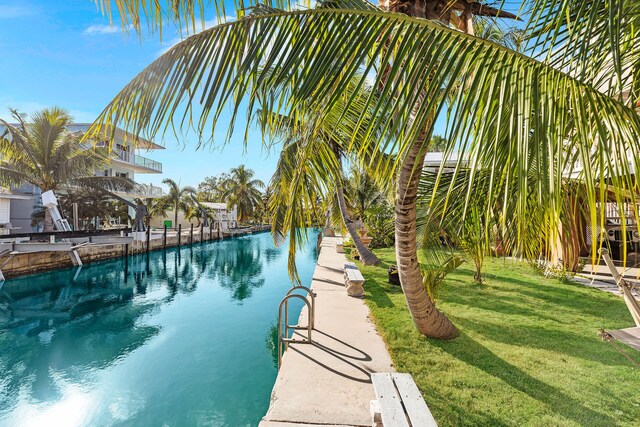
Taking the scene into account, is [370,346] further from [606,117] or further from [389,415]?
[606,117]

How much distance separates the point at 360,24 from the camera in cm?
157

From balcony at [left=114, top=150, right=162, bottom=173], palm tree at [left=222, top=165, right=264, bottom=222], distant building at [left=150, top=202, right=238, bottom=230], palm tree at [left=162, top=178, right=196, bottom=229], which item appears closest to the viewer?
balcony at [left=114, top=150, right=162, bottom=173]

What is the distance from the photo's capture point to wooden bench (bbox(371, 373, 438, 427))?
257 cm

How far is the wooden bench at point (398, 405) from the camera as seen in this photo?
2574 millimetres

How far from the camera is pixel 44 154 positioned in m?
16.5

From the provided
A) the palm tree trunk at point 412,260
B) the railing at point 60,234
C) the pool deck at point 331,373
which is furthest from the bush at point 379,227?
the railing at point 60,234

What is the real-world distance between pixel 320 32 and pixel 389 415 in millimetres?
2679

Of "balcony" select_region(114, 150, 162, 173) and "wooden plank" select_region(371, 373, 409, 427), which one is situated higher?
"balcony" select_region(114, 150, 162, 173)

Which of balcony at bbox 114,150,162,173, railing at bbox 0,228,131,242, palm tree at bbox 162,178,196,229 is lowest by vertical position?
railing at bbox 0,228,131,242

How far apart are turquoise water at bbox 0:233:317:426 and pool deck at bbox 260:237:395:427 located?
1.24 meters

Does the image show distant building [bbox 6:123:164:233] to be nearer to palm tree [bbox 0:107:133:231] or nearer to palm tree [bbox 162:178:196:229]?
palm tree [bbox 162:178:196:229]

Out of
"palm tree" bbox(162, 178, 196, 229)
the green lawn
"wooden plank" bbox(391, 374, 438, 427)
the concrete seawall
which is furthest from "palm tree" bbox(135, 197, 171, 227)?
"wooden plank" bbox(391, 374, 438, 427)

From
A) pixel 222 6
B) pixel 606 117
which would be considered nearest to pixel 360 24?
pixel 222 6

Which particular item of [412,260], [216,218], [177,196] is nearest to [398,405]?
[412,260]
